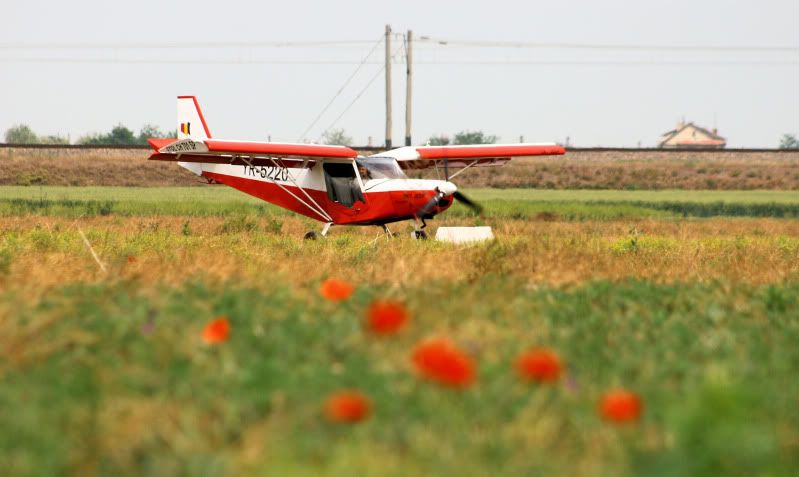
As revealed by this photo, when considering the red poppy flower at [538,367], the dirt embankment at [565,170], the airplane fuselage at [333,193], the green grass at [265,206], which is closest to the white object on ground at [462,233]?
the airplane fuselage at [333,193]

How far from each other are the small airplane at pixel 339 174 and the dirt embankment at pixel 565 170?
38.3 metres

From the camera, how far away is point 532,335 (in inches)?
245

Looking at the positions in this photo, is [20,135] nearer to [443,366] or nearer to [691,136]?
[691,136]

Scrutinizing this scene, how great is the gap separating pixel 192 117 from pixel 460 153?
9478 millimetres

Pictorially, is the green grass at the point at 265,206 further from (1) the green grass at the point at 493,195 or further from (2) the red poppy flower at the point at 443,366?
(2) the red poppy flower at the point at 443,366

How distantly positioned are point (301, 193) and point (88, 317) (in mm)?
21305

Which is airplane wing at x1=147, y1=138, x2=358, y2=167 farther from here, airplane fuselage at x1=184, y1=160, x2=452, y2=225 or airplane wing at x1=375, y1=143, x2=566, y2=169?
airplane wing at x1=375, y1=143, x2=566, y2=169

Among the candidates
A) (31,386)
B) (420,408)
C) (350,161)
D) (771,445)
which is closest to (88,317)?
(31,386)

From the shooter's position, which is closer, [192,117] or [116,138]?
[192,117]

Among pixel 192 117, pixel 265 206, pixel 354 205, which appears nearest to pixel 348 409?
→ pixel 354 205

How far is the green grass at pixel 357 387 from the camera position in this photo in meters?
4.14

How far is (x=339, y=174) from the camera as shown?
27.0m

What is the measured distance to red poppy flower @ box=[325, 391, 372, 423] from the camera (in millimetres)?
4234

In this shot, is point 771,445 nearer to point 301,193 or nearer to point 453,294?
point 453,294
